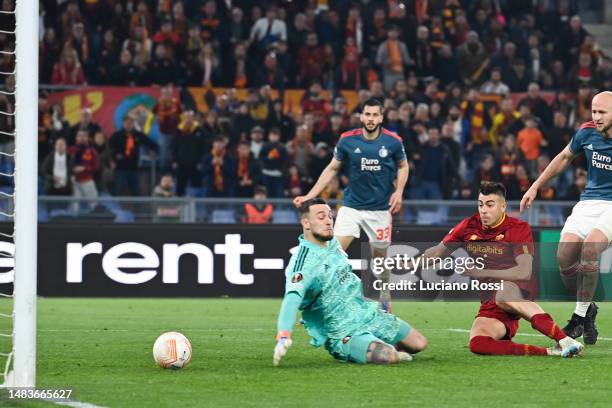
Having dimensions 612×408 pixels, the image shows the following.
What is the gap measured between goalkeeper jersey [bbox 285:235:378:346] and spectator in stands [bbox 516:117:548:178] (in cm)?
1179

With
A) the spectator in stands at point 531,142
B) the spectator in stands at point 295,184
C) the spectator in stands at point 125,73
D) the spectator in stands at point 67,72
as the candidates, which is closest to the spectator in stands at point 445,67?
the spectator in stands at point 531,142

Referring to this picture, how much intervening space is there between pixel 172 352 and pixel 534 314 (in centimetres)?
260

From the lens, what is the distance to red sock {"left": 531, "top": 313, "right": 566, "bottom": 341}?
8.73m

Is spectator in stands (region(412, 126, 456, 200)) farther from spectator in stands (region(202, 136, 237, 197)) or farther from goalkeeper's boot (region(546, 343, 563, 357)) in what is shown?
goalkeeper's boot (region(546, 343, 563, 357))

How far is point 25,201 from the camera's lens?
274 inches

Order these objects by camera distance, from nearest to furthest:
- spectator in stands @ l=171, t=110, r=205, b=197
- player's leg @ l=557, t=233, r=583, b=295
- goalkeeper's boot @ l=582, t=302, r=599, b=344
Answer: goalkeeper's boot @ l=582, t=302, r=599, b=344 < player's leg @ l=557, t=233, r=583, b=295 < spectator in stands @ l=171, t=110, r=205, b=197

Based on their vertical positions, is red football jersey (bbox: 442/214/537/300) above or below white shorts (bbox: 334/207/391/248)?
above

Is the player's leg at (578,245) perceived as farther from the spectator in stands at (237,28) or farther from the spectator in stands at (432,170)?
the spectator in stands at (237,28)

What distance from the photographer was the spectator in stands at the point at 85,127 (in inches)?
749

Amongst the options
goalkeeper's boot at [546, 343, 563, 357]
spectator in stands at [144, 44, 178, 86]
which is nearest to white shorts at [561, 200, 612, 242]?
goalkeeper's boot at [546, 343, 563, 357]

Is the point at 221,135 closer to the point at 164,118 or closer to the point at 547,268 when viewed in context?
the point at 164,118

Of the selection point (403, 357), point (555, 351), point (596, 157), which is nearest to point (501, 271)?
point (555, 351)

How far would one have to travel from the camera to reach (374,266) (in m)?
12.9

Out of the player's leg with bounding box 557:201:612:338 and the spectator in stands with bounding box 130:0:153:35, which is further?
the spectator in stands with bounding box 130:0:153:35
